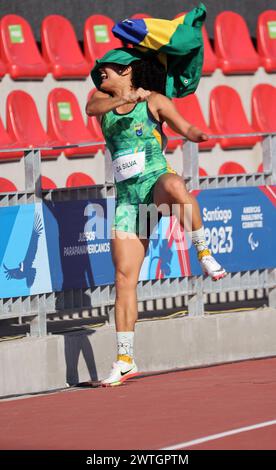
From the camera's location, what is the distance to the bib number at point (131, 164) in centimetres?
867

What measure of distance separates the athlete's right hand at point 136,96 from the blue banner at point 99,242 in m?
1.17

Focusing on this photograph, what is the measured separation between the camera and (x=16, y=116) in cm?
1322

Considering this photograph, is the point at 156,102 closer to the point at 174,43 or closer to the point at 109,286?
the point at 174,43

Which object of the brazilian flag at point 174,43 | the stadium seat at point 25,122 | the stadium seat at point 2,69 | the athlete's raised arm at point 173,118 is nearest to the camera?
the athlete's raised arm at point 173,118

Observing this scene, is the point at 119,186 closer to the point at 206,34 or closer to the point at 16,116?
the point at 16,116

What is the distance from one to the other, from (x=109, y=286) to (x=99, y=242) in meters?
0.39

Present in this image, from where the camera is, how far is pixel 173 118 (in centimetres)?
856

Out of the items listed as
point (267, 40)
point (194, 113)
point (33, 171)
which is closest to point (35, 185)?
point (33, 171)

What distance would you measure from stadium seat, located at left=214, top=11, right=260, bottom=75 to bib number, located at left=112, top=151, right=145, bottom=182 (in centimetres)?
699

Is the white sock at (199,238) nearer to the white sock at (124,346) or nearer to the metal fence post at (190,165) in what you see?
the white sock at (124,346)

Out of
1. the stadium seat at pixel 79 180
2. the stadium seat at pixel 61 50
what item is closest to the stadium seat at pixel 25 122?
the stadium seat at pixel 79 180

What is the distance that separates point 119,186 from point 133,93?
65cm

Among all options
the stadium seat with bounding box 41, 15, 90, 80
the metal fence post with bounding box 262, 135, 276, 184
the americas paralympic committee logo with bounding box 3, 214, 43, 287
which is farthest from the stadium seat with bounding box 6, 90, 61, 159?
the americas paralympic committee logo with bounding box 3, 214, 43, 287
